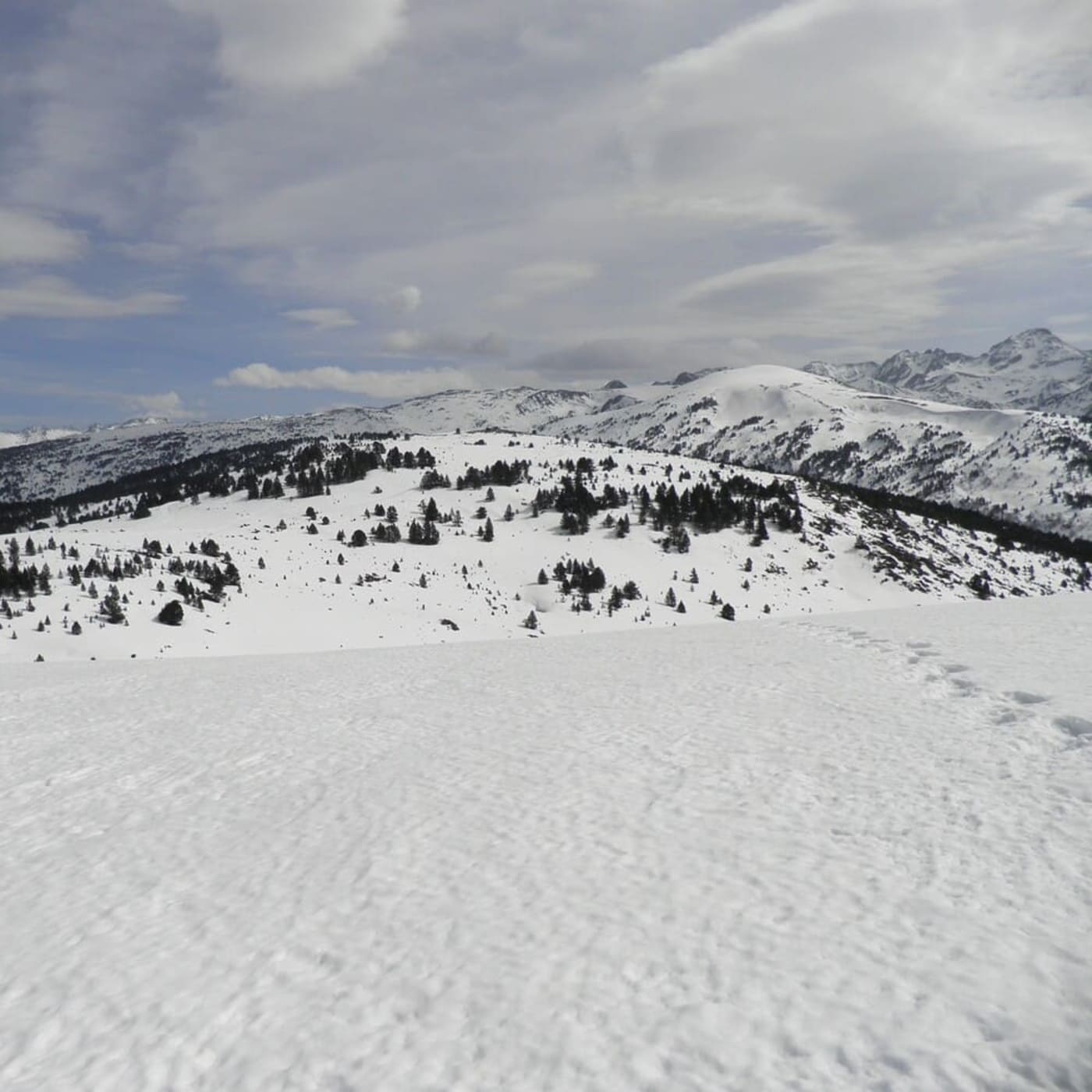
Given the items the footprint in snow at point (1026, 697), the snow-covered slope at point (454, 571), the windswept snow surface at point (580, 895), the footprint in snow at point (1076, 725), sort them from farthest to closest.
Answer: the snow-covered slope at point (454, 571)
the footprint in snow at point (1026, 697)
the footprint in snow at point (1076, 725)
the windswept snow surface at point (580, 895)

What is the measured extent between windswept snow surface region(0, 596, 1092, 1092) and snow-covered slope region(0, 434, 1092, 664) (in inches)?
2020

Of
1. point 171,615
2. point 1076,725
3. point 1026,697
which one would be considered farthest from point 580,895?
point 171,615

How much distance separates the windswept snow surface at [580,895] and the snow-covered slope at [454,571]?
168ft

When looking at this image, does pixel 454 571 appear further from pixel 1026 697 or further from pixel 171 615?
pixel 1026 697

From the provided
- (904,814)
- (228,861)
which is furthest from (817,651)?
(228,861)

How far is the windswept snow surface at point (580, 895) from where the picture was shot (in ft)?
19.1

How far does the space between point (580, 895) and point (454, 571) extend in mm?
117635

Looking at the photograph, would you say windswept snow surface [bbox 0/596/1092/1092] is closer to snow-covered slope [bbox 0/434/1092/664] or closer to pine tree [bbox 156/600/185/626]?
snow-covered slope [bbox 0/434/1092/664]

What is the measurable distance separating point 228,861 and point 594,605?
10421 centimetres

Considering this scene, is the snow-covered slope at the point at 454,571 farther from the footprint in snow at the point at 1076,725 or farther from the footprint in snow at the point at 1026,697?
the footprint in snow at the point at 1076,725

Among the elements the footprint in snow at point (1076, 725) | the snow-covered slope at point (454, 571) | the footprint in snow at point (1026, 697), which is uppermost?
the footprint in snow at point (1076, 725)

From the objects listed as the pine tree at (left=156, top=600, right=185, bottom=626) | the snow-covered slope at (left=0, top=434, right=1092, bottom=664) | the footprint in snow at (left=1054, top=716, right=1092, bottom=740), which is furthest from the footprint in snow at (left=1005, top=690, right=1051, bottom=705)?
the pine tree at (left=156, top=600, right=185, bottom=626)

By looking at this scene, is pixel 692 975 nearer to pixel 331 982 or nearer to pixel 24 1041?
pixel 331 982

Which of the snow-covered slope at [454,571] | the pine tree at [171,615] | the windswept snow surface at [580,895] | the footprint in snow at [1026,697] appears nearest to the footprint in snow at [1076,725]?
the windswept snow surface at [580,895]
